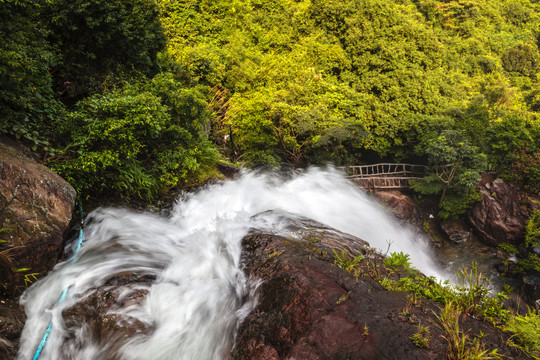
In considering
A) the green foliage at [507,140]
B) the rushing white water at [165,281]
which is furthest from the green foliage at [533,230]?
the rushing white water at [165,281]

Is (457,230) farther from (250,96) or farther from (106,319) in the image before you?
(106,319)

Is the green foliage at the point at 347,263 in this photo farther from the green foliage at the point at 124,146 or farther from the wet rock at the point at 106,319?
the green foliage at the point at 124,146

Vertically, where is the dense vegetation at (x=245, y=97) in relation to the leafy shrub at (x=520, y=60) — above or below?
above

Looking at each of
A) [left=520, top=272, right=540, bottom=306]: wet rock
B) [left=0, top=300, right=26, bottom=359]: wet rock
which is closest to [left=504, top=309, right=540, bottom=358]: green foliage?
[left=0, top=300, right=26, bottom=359]: wet rock

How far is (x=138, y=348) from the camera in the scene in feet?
10.9

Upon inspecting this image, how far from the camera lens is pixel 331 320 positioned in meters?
2.90

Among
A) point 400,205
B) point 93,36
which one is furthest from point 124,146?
point 400,205

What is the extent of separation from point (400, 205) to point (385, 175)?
287 centimetres

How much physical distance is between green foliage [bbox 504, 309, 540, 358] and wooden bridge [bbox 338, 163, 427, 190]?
15.8 meters

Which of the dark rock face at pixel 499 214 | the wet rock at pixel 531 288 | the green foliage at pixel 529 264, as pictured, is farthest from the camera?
the dark rock face at pixel 499 214

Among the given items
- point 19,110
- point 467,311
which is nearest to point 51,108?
point 19,110

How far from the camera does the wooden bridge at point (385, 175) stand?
62.8ft

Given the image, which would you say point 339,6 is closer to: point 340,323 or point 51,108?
point 51,108

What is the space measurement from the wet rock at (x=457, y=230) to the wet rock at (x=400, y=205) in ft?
6.32
